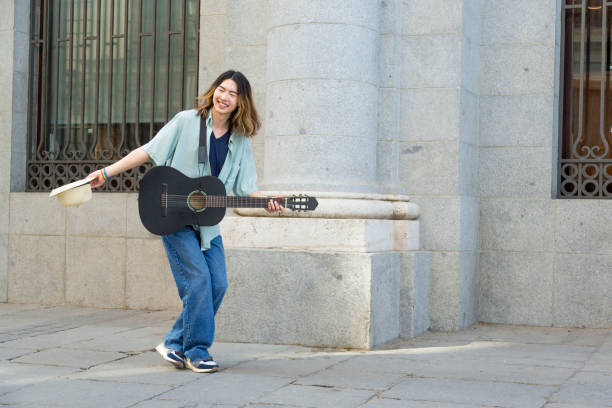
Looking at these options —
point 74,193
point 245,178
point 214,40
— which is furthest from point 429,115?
point 74,193

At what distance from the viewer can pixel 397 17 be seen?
7.24 meters

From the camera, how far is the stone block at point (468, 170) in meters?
7.21

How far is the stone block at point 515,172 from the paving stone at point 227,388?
3490 mm

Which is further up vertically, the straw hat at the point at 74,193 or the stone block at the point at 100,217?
the straw hat at the point at 74,193

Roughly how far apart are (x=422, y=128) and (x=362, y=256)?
161cm

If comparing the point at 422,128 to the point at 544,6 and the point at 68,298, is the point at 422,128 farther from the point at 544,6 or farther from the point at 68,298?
the point at 68,298

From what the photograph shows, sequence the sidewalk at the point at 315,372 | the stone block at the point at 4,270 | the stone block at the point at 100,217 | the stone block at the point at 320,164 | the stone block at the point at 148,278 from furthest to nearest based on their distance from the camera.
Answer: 1. the stone block at the point at 4,270
2. the stone block at the point at 100,217
3. the stone block at the point at 148,278
4. the stone block at the point at 320,164
5. the sidewalk at the point at 315,372

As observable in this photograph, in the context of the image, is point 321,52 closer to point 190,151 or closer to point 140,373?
point 190,151

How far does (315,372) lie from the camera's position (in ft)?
17.2

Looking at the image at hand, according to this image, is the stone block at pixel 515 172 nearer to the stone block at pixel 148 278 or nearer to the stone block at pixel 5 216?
the stone block at pixel 148 278

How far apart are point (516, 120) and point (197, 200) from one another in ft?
11.9

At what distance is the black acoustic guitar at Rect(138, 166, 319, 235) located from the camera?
5098 millimetres

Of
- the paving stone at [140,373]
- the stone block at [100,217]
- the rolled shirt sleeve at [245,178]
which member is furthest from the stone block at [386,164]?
the stone block at [100,217]

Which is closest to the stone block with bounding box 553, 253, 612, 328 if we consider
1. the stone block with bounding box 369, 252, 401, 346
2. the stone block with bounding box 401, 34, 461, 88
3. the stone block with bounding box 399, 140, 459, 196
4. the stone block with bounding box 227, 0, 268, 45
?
the stone block with bounding box 399, 140, 459, 196
